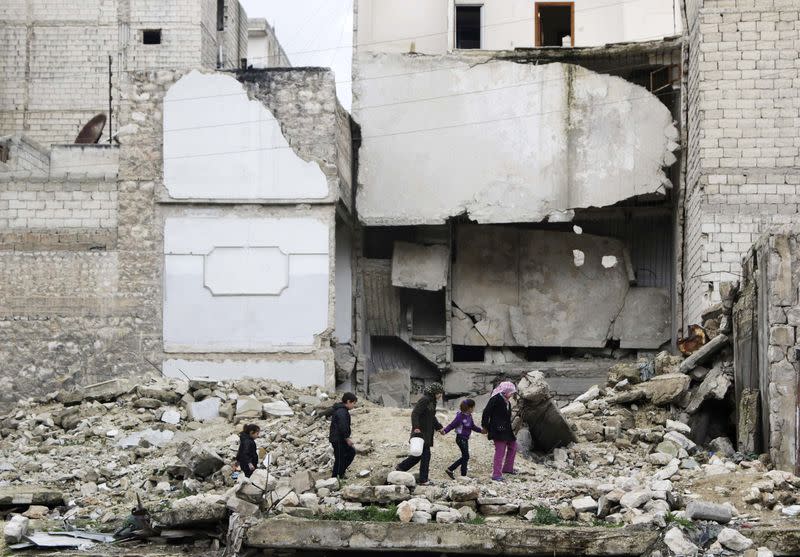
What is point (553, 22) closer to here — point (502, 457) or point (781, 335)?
point (781, 335)

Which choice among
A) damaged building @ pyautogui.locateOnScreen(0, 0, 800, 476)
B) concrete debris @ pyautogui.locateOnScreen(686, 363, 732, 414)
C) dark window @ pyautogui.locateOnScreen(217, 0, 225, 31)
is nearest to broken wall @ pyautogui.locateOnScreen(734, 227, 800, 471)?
concrete debris @ pyautogui.locateOnScreen(686, 363, 732, 414)

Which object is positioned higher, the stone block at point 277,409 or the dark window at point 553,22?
the dark window at point 553,22

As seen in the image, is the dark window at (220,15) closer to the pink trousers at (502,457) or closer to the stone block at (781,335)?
the pink trousers at (502,457)

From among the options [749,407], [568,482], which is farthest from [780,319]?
[568,482]

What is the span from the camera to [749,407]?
14773mm

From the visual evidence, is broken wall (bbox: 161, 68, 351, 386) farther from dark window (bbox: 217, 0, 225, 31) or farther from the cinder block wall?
dark window (bbox: 217, 0, 225, 31)

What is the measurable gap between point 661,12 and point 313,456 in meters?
14.5

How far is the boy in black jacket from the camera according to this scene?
13.5 metres

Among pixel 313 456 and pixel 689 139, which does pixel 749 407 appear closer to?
pixel 313 456

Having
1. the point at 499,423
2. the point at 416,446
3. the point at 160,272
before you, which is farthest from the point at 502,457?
the point at 160,272

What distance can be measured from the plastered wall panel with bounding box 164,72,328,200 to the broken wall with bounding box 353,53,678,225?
2219mm

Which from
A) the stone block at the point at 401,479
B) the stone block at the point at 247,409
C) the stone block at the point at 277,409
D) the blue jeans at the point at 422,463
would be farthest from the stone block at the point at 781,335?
the stone block at the point at 247,409

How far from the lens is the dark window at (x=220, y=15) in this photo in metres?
34.8

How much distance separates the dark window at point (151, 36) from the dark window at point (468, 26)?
998cm
